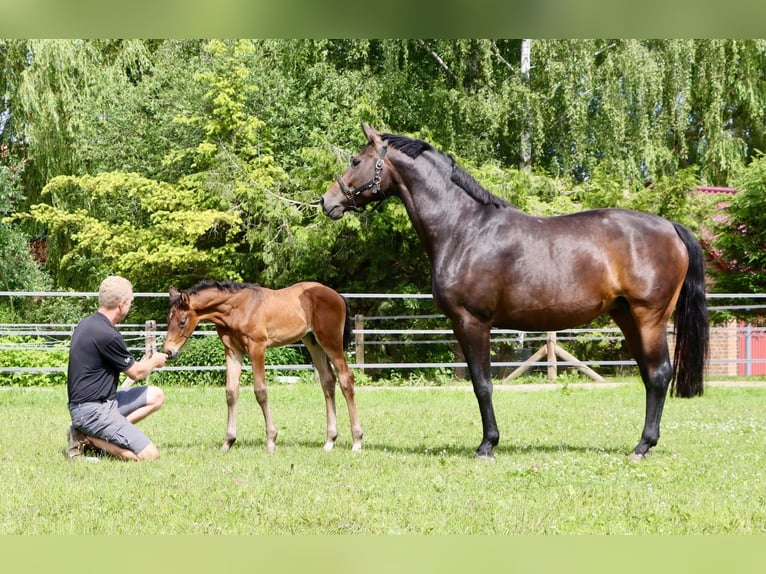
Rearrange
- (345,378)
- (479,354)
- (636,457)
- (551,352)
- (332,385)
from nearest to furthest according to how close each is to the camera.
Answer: (636,457)
(479,354)
(345,378)
(332,385)
(551,352)

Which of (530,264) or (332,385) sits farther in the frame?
(332,385)

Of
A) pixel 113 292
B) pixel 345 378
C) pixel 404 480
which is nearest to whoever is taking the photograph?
pixel 404 480

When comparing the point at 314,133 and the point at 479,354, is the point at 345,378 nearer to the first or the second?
the point at 479,354

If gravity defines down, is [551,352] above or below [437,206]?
below

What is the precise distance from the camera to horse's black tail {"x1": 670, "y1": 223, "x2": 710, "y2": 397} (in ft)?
26.0

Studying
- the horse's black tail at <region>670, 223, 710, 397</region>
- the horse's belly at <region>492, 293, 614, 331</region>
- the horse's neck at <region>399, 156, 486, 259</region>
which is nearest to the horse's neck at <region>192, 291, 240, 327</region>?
the horse's neck at <region>399, 156, 486, 259</region>

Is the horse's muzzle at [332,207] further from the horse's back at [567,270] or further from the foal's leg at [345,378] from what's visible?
the foal's leg at [345,378]

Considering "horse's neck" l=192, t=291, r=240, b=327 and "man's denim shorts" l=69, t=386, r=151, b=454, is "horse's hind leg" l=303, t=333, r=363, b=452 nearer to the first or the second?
"horse's neck" l=192, t=291, r=240, b=327

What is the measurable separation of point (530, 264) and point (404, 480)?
2361 mm

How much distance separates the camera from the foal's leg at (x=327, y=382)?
27.9ft

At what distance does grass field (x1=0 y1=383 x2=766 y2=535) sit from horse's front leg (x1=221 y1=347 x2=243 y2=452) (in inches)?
7.3

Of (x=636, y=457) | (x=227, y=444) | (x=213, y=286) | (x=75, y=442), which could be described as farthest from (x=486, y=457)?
(x=75, y=442)

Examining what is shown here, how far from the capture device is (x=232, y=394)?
8.41 meters

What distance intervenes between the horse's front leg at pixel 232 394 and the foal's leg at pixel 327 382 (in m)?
0.78
